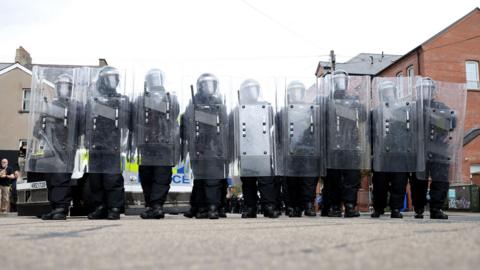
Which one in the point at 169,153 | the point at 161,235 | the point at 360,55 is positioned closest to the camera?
the point at 161,235

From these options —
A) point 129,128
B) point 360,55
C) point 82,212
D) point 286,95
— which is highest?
point 360,55

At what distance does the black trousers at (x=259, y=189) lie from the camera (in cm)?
809

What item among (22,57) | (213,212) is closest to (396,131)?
(213,212)

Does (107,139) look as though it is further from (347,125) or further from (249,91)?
(347,125)

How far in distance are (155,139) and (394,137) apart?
3.69 metres

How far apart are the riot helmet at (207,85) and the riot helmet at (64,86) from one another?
6.31ft

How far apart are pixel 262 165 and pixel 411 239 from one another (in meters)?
4.29

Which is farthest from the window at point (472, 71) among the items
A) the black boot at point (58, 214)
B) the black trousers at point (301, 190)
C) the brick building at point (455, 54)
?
the black boot at point (58, 214)

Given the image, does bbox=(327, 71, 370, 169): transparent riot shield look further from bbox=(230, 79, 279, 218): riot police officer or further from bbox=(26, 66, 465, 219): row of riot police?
bbox=(230, 79, 279, 218): riot police officer

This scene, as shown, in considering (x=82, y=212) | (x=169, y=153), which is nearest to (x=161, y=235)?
(x=169, y=153)

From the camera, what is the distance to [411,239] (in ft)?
12.6

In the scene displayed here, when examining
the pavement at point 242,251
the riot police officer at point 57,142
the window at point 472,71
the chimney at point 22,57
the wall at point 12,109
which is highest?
the chimney at point 22,57

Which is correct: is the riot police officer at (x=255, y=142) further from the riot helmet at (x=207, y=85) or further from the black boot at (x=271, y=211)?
the riot helmet at (x=207, y=85)

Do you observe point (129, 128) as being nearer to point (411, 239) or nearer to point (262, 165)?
point (262, 165)
